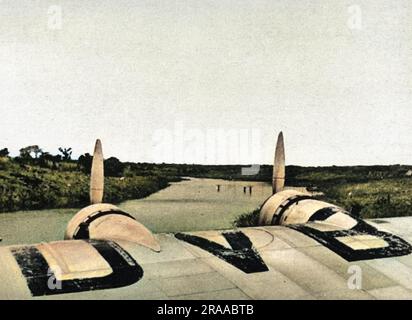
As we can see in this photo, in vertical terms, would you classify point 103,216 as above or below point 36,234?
above

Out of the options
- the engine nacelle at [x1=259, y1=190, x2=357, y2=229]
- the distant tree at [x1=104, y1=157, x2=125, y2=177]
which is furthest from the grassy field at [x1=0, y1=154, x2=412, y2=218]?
the engine nacelle at [x1=259, y1=190, x2=357, y2=229]

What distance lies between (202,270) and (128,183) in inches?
1966

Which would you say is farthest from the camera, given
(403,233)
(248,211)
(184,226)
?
(248,211)

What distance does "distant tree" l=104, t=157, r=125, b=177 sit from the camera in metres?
54.9

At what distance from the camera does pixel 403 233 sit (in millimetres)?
12039

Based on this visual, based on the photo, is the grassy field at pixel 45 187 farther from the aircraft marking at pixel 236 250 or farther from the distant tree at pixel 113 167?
the aircraft marking at pixel 236 250

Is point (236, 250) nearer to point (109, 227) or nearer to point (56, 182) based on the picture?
point (109, 227)

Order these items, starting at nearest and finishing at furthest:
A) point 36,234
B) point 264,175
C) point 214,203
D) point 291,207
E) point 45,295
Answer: point 45,295
point 291,207
point 36,234
point 214,203
point 264,175

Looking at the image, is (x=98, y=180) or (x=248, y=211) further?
(x=248, y=211)

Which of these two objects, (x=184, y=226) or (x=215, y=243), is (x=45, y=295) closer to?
(x=215, y=243)

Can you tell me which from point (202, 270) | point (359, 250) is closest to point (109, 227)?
point (202, 270)

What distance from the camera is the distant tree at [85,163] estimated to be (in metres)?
54.1
